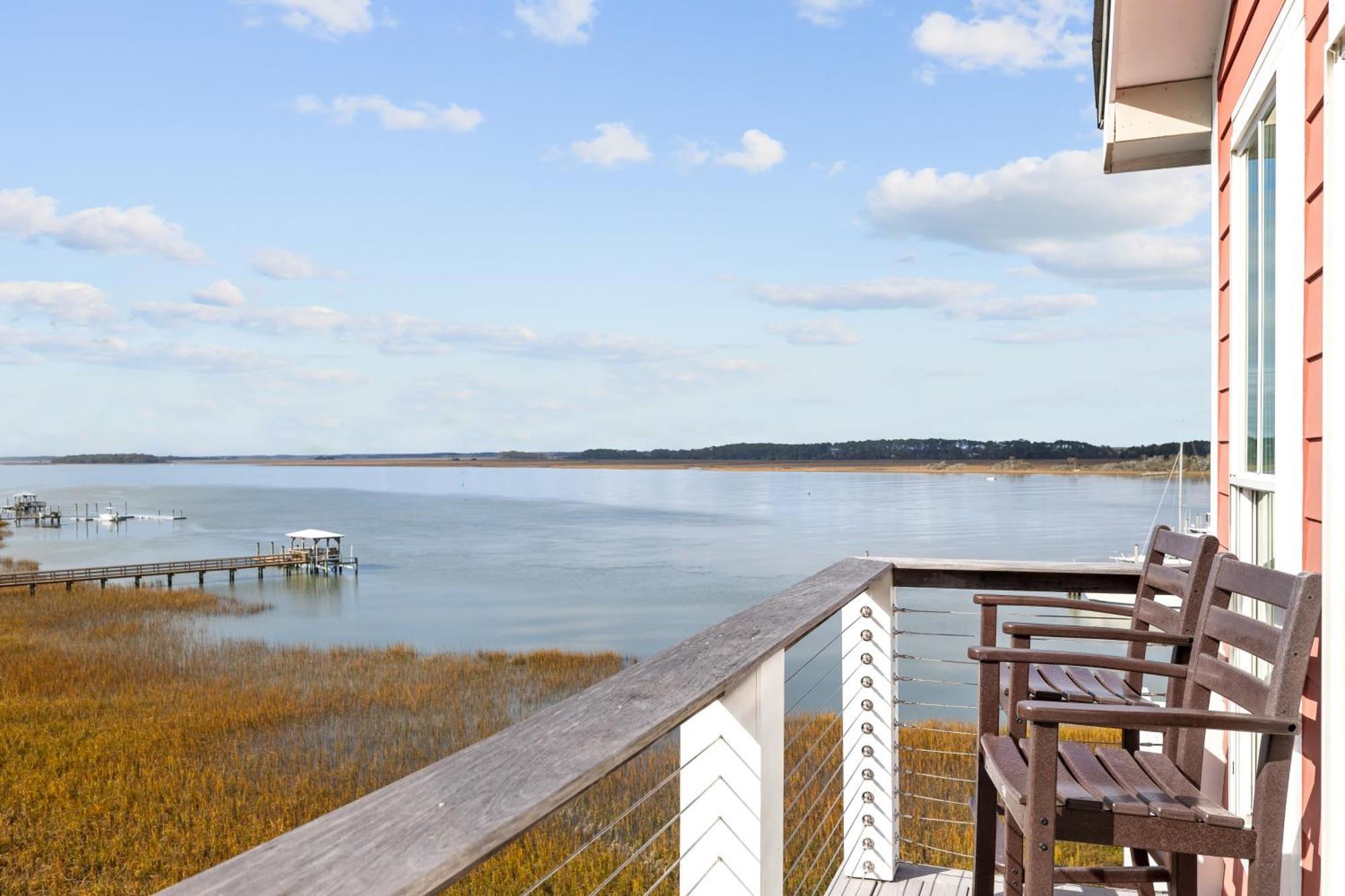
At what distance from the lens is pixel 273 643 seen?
22.9 meters

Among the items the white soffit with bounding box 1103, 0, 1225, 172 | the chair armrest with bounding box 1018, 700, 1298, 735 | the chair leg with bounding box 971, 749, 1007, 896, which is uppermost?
the white soffit with bounding box 1103, 0, 1225, 172

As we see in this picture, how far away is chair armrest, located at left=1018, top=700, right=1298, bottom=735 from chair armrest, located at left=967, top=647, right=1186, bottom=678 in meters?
0.30

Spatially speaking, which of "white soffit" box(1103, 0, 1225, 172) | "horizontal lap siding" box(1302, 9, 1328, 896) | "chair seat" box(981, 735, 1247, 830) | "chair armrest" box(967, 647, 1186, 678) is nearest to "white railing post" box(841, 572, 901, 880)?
"chair armrest" box(967, 647, 1186, 678)

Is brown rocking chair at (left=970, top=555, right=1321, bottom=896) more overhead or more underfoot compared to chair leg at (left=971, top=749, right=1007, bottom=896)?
more overhead

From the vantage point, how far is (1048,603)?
8.81 ft

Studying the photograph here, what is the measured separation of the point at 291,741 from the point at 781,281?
5838 centimetres

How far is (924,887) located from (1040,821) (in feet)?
4.85

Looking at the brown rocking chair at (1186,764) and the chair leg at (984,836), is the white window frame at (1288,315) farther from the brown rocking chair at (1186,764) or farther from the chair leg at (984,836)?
the chair leg at (984,836)

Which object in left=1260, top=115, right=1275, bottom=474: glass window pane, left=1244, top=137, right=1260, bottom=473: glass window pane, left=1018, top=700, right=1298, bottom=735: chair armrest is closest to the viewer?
left=1018, top=700, right=1298, bottom=735: chair armrest

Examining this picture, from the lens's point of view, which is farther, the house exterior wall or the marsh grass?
the marsh grass

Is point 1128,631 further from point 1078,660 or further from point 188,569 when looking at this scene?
point 188,569

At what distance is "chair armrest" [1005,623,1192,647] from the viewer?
215cm

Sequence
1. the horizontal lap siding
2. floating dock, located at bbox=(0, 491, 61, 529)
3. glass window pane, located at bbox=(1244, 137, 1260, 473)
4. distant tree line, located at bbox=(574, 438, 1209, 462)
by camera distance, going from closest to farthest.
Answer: the horizontal lap siding, glass window pane, located at bbox=(1244, 137, 1260, 473), floating dock, located at bbox=(0, 491, 61, 529), distant tree line, located at bbox=(574, 438, 1209, 462)

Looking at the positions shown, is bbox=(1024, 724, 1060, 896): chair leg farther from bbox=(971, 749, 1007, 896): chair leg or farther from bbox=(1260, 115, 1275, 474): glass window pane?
bbox=(1260, 115, 1275, 474): glass window pane
